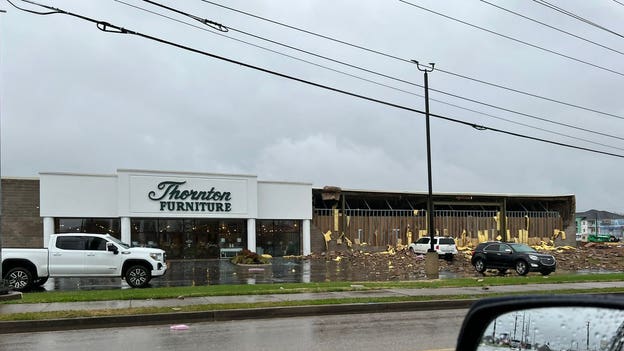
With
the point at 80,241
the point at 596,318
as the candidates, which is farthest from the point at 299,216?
the point at 596,318

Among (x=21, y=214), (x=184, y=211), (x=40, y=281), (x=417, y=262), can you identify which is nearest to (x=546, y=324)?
(x=40, y=281)

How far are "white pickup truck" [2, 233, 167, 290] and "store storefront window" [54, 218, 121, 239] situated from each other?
19.5 m

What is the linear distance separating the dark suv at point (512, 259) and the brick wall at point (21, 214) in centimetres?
2763

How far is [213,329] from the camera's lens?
11.4 meters

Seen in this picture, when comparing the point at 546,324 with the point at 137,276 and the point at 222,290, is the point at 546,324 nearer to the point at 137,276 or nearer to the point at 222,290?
the point at 222,290

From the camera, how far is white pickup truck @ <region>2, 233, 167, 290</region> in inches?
798

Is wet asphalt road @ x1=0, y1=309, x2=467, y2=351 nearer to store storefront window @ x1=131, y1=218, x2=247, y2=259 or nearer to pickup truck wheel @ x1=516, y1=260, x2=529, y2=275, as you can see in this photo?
pickup truck wheel @ x1=516, y1=260, x2=529, y2=275

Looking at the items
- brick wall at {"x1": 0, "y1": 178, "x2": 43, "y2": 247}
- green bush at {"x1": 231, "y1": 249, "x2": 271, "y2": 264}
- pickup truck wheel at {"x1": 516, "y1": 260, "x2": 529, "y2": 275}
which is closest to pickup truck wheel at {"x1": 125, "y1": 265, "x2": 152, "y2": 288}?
green bush at {"x1": 231, "y1": 249, "x2": 271, "y2": 264}

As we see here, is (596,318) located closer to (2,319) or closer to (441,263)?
(2,319)

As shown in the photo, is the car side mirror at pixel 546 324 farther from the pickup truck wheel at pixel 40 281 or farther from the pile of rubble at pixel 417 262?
the pile of rubble at pixel 417 262

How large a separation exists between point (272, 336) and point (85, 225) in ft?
107

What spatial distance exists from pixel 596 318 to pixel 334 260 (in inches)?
1564

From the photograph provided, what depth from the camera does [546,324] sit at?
96.7 inches

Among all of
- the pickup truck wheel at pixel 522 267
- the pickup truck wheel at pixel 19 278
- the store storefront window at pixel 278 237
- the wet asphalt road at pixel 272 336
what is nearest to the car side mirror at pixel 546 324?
the wet asphalt road at pixel 272 336
